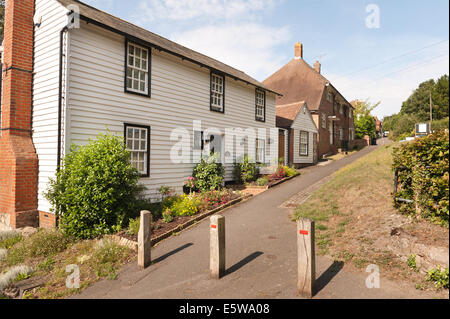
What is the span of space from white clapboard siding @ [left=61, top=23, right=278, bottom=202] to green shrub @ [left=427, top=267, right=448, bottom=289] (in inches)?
328

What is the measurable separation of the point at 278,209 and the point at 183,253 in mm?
4111

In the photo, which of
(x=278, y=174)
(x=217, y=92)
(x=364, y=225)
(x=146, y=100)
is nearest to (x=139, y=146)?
(x=146, y=100)

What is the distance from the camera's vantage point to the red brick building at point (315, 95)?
962 inches

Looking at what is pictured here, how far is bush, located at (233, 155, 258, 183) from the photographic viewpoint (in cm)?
1367

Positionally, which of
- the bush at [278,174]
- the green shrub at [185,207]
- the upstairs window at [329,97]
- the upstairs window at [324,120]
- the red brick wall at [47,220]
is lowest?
the red brick wall at [47,220]

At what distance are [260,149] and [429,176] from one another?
11.4 metres

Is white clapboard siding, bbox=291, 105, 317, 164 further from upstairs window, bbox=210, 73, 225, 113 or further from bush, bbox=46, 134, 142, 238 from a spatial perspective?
bush, bbox=46, 134, 142, 238

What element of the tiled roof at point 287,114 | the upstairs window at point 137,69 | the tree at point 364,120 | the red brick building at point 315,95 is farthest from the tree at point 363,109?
the upstairs window at point 137,69

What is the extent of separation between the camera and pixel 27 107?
863 cm

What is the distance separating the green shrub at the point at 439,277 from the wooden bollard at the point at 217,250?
129 inches

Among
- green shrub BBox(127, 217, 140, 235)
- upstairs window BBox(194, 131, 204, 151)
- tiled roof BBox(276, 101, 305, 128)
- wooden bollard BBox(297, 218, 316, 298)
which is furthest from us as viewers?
tiled roof BBox(276, 101, 305, 128)

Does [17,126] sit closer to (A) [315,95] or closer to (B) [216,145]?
(B) [216,145]

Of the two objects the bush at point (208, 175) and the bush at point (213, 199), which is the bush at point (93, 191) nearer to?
the bush at point (213, 199)

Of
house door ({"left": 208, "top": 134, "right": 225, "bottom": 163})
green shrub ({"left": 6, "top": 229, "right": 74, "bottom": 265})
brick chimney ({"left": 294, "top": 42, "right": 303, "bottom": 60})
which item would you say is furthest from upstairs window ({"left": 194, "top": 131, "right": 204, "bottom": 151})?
brick chimney ({"left": 294, "top": 42, "right": 303, "bottom": 60})
